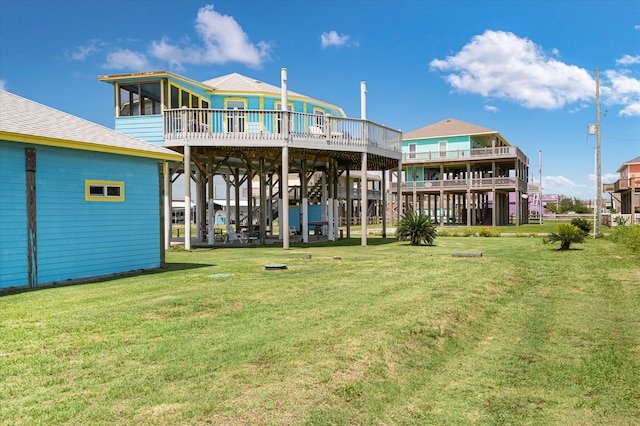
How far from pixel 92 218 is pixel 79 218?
0.38m

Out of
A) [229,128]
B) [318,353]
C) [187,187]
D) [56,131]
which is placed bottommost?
[318,353]

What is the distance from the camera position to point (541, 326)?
8.29 m

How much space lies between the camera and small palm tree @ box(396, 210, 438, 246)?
885 inches

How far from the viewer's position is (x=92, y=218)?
12.3 m

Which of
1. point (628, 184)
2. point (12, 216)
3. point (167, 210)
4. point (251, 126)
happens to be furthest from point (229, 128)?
point (628, 184)

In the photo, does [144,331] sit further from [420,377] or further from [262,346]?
[420,377]

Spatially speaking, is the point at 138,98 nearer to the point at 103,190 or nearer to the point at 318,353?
the point at 103,190

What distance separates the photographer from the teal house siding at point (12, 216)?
1034 centimetres

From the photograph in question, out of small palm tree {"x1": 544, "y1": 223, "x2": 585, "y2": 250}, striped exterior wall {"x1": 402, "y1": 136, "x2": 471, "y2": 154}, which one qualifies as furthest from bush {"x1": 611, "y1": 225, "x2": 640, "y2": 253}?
striped exterior wall {"x1": 402, "y1": 136, "x2": 471, "y2": 154}

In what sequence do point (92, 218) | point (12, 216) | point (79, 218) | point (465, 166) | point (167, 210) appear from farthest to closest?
1. point (465, 166)
2. point (167, 210)
3. point (92, 218)
4. point (79, 218)
5. point (12, 216)

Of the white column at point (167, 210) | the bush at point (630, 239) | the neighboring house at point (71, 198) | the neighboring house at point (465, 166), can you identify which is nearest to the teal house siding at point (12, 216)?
the neighboring house at point (71, 198)

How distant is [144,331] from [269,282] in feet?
14.0

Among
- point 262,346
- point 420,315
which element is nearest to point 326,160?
point 420,315

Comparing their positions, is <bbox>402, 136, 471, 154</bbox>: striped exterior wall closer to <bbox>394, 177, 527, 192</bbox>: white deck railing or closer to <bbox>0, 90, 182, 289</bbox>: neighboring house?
<bbox>394, 177, 527, 192</bbox>: white deck railing
